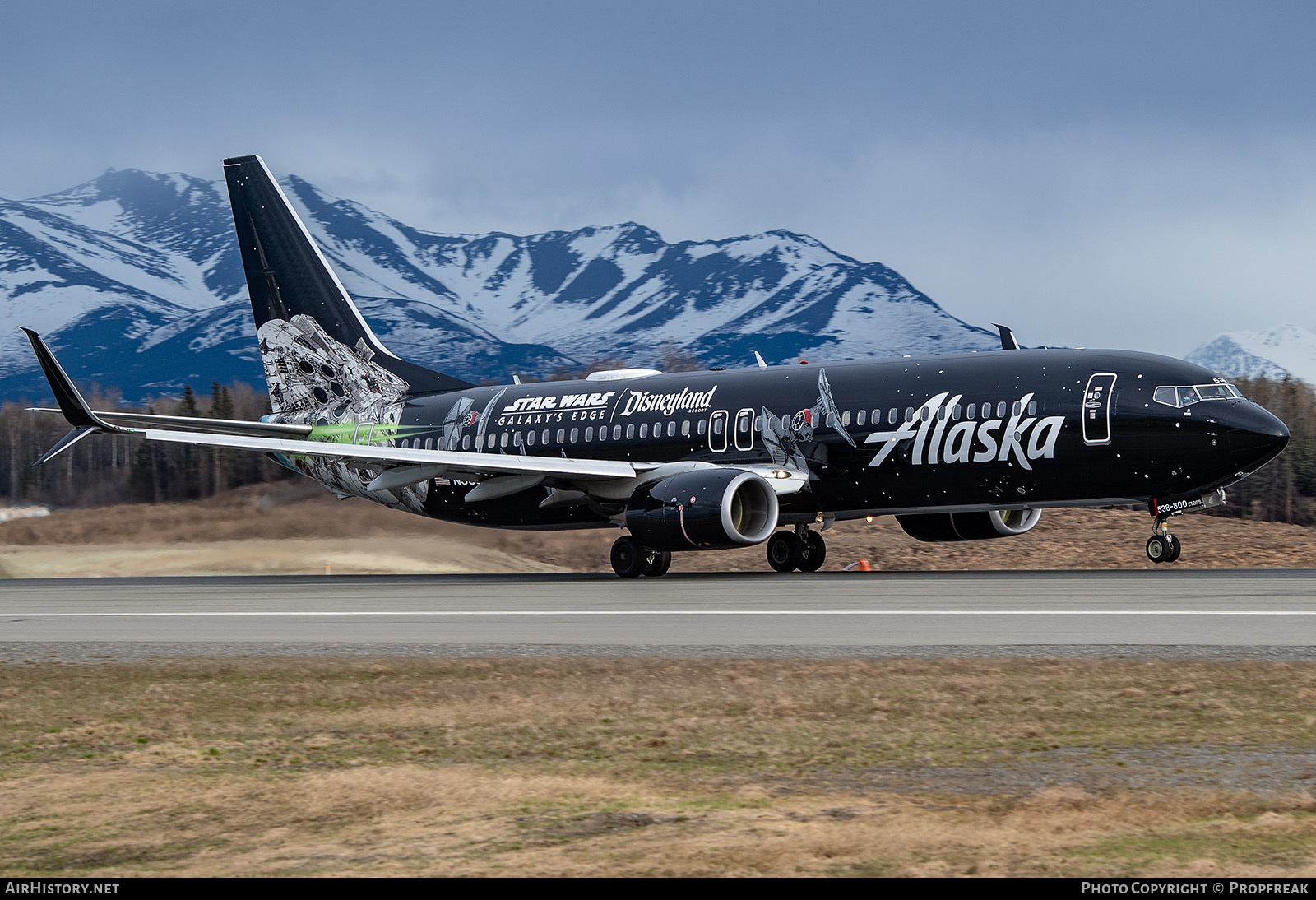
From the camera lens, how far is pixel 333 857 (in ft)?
17.8

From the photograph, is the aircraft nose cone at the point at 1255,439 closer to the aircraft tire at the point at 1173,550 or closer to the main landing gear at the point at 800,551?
the aircraft tire at the point at 1173,550

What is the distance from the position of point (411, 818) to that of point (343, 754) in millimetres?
1915

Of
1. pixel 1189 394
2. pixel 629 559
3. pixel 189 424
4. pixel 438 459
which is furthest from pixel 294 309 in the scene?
pixel 1189 394

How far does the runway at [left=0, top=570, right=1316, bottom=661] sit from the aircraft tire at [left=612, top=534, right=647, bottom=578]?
1599 millimetres

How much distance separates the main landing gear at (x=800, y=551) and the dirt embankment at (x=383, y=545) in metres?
4.84

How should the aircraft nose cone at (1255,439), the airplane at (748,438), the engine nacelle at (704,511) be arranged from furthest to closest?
1. the engine nacelle at (704,511)
2. the airplane at (748,438)
3. the aircraft nose cone at (1255,439)

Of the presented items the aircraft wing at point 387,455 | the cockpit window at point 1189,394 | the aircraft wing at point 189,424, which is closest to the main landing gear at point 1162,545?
the cockpit window at point 1189,394

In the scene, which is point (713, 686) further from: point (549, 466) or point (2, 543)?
point (2, 543)

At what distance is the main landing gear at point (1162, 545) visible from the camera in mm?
23906

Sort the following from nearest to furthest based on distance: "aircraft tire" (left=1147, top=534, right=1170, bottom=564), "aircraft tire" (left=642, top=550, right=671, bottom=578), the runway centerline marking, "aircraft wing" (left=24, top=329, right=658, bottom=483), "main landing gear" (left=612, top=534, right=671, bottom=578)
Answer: the runway centerline marking, "aircraft tire" (left=1147, top=534, right=1170, bottom=564), "aircraft wing" (left=24, top=329, right=658, bottom=483), "main landing gear" (left=612, top=534, right=671, bottom=578), "aircraft tire" (left=642, top=550, right=671, bottom=578)

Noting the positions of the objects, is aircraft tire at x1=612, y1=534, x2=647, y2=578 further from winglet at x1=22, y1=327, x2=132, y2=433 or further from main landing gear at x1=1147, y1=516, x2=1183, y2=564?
winglet at x1=22, y1=327, x2=132, y2=433

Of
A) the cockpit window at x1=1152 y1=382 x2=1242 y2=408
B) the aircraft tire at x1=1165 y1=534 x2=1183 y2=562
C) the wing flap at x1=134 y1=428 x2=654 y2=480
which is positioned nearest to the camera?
the cockpit window at x1=1152 y1=382 x2=1242 y2=408

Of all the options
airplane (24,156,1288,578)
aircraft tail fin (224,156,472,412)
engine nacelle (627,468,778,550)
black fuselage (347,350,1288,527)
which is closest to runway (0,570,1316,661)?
engine nacelle (627,468,778,550)

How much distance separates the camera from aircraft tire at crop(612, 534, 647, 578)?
86.9 feet
